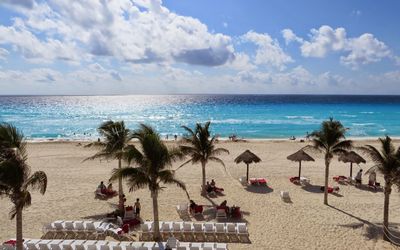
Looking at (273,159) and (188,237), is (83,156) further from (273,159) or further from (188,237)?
(188,237)

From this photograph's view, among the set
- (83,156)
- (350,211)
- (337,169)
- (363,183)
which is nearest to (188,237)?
(350,211)

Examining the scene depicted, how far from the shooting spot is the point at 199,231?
11875mm

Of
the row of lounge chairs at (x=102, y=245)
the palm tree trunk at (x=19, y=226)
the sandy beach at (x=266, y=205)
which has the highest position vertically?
the palm tree trunk at (x=19, y=226)

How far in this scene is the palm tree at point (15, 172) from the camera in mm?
7465

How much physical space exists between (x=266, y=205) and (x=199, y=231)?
4.61 metres

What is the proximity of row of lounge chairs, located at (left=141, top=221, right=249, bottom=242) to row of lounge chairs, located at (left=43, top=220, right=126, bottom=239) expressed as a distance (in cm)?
106

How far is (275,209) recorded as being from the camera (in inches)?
577

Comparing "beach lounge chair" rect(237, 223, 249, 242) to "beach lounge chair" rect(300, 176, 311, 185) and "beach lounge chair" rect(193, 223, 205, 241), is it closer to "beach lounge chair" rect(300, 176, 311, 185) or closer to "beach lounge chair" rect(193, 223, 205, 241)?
"beach lounge chair" rect(193, 223, 205, 241)

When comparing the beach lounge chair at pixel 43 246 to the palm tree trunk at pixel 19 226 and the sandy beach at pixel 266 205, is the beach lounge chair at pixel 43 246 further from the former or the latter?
the palm tree trunk at pixel 19 226

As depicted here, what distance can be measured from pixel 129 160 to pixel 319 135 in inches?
369

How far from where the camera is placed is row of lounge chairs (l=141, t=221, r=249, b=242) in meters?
11.8

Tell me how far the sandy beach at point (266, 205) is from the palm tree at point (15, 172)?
503 cm

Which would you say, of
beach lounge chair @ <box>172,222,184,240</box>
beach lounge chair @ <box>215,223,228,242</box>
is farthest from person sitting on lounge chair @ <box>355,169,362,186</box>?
beach lounge chair @ <box>172,222,184,240</box>

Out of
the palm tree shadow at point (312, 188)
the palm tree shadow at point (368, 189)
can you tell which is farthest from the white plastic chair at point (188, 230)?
the palm tree shadow at point (368, 189)
